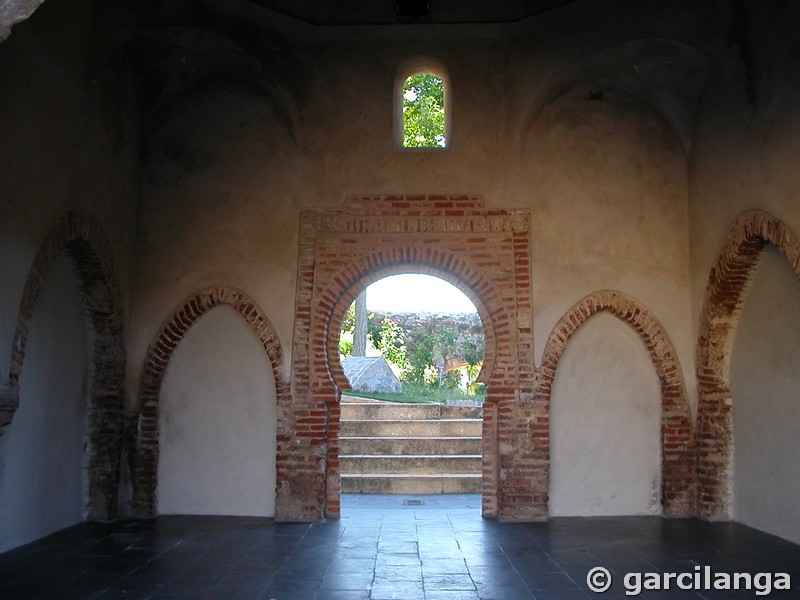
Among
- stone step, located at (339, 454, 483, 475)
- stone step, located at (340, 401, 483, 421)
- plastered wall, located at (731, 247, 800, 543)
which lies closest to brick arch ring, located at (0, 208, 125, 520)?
stone step, located at (339, 454, 483, 475)

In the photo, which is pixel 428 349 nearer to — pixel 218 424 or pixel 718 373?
pixel 218 424

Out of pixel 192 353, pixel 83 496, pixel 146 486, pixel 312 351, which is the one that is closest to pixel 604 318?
pixel 312 351

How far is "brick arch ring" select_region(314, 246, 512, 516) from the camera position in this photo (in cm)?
858

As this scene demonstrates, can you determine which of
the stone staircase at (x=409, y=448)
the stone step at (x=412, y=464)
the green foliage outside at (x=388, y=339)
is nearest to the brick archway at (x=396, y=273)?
the stone staircase at (x=409, y=448)

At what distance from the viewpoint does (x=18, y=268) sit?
6367 millimetres

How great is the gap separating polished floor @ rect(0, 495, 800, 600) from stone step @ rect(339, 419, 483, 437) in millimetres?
3254

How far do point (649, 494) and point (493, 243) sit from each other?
3.48 metres

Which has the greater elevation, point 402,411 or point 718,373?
point 718,373

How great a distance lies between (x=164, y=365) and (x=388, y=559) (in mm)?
3811

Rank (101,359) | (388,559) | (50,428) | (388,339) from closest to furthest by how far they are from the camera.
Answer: (388,559) < (50,428) < (101,359) < (388,339)

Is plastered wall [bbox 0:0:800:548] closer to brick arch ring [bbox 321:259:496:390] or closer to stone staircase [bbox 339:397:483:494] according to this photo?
brick arch ring [bbox 321:259:496:390]

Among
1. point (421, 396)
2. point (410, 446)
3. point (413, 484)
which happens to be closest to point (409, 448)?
point (410, 446)

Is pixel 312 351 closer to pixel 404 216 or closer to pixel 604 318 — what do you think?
pixel 404 216

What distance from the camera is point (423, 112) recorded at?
14.7 m
